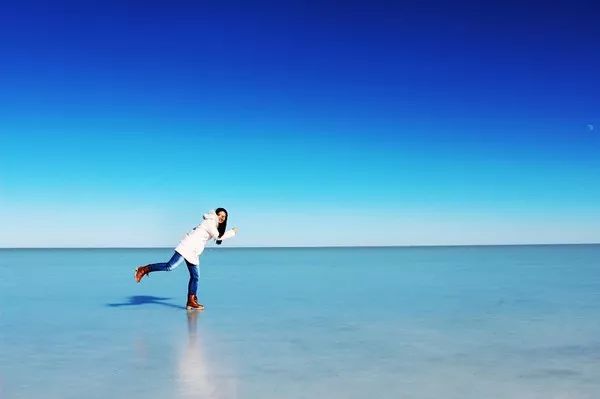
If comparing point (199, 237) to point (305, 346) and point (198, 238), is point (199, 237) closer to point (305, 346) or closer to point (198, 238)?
point (198, 238)

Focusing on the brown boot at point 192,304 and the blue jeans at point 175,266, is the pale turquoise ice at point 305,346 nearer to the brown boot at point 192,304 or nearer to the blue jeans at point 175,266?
the brown boot at point 192,304

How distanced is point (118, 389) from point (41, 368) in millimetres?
1409

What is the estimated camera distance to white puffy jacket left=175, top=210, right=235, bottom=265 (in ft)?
37.9

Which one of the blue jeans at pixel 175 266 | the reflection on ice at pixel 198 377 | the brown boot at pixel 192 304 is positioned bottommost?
the reflection on ice at pixel 198 377

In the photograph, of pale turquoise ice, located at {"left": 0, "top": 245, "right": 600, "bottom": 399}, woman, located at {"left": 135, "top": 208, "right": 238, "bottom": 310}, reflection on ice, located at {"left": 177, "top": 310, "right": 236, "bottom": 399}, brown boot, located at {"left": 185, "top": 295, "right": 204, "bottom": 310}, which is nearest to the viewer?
reflection on ice, located at {"left": 177, "top": 310, "right": 236, "bottom": 399}

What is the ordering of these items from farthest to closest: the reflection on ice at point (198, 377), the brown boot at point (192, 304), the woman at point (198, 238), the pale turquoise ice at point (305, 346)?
the brown boot at point (192, 304), the woman at point (198, 238), the pale turquoise ice at point (305, 346), the reflection on ice at point (198, 377)

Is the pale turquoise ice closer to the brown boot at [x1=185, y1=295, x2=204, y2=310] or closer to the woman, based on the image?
the brown boot at [x1=185, y1=295, x2=204, y2=310]

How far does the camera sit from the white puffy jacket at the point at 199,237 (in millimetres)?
11562

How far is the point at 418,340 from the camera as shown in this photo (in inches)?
327

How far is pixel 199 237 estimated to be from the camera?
11602 mm

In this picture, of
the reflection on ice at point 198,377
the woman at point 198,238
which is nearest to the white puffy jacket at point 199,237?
the woman at point 198,238

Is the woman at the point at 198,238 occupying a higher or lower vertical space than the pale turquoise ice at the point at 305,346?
higher

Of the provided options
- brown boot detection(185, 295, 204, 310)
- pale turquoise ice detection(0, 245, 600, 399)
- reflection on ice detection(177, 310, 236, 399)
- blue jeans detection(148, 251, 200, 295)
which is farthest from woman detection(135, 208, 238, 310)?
reflection on ice detection(177, 310, 236, 399)

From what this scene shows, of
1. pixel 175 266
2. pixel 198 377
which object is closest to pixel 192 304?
pixel 175 266
